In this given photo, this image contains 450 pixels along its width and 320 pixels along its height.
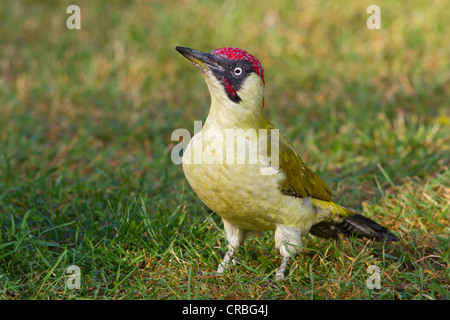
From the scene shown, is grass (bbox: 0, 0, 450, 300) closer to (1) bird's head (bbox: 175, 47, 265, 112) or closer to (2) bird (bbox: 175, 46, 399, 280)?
(2) bird (bbox: 175, 46, 399, 280)

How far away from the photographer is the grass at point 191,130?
3.59m

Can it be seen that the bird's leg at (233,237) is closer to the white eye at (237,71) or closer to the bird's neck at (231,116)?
the bird's neck at (231,116)

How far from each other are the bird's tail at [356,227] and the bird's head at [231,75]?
3.31 ft

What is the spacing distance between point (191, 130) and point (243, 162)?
2.81 m

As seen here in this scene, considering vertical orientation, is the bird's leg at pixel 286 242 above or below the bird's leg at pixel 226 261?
above

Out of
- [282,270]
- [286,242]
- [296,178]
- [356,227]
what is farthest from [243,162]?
[356,227]

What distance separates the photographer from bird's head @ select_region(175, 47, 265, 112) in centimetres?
342

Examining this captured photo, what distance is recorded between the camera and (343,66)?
284 inches

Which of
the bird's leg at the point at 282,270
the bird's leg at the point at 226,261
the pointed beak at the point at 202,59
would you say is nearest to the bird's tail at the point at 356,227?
the bird's leg at the point at 282,270

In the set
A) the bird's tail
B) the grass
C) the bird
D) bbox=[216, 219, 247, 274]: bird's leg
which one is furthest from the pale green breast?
the bird's tail

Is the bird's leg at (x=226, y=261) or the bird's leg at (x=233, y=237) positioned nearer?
the bird's leg at (x=226, y=261)

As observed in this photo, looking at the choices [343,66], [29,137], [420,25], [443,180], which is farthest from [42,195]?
[420,25]

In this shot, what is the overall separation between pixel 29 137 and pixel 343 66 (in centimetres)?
365

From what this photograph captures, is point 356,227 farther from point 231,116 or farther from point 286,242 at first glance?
point 231,116
